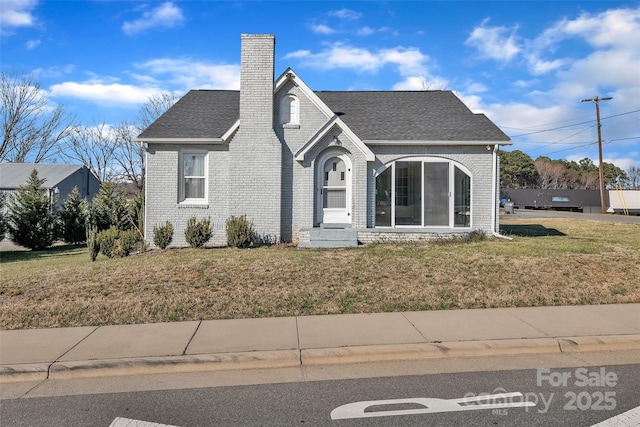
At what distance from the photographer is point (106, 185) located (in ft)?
62.5

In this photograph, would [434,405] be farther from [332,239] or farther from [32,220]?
[32,220]

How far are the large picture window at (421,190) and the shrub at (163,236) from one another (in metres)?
6.80

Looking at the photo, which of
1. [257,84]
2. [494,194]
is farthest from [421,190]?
[257,84]

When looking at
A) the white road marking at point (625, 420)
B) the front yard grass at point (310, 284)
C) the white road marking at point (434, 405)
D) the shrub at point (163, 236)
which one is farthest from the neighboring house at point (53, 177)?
the white road marking at point (625, 420)

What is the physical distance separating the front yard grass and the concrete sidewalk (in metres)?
0.51

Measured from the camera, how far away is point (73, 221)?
780 inches

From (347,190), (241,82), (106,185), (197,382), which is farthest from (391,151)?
(106,185)

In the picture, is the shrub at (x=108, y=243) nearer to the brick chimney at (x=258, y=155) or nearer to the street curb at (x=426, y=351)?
the brick chimney at (x=258, y=155)

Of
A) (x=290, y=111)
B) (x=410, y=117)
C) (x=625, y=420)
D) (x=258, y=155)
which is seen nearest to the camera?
(x=625, y=420)

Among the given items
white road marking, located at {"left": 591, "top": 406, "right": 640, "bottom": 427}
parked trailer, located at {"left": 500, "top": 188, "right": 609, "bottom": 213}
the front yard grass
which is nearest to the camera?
white road marking, located at {"left": 591, "top": 406, "right": 640, "bottom": 427}

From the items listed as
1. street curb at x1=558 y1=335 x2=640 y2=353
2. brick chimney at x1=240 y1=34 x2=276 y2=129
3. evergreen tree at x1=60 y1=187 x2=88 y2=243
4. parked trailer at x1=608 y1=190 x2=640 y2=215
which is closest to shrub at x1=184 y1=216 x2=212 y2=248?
brick chimney at x1=240 y1=34 x2=276 y2=129

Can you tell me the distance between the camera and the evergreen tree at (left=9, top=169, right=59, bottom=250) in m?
17.8

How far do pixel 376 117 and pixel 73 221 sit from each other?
14.6 meters

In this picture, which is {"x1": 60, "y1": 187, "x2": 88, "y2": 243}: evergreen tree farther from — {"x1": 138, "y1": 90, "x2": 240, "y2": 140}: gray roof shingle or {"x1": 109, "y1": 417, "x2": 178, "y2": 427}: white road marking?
{"x1": 109, "y1": 417, "x2": 178, "y2": 427}: white road marking
